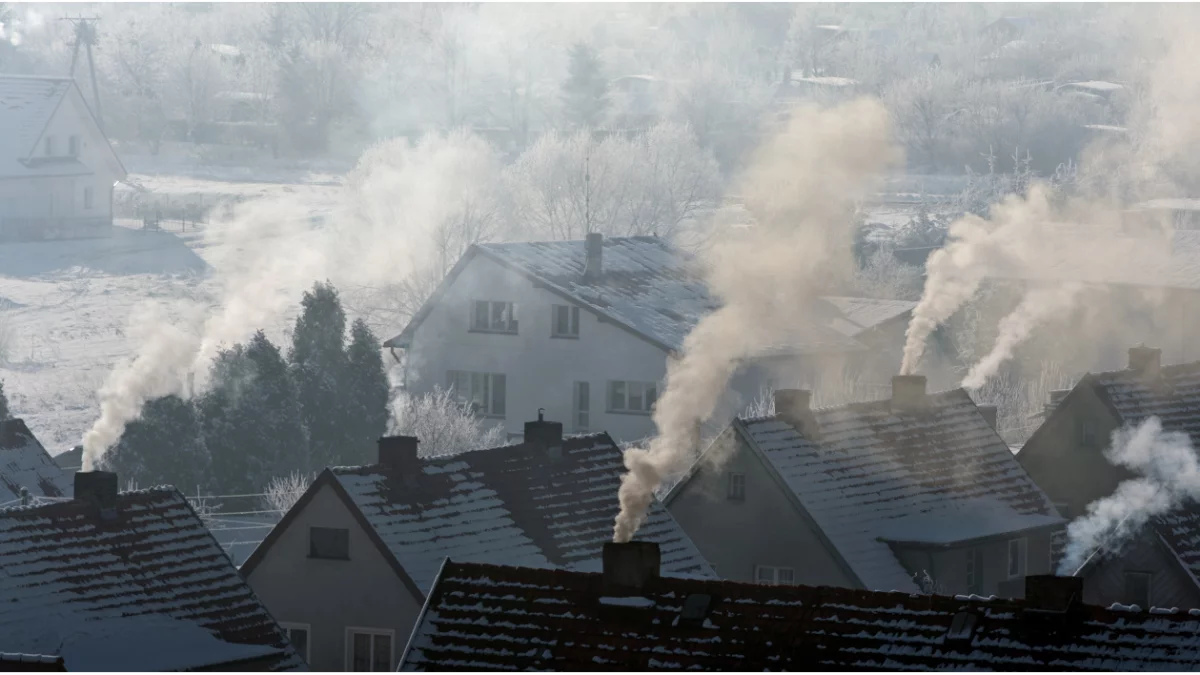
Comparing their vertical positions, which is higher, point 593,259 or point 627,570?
point 593,259

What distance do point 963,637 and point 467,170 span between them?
109532 millimetres

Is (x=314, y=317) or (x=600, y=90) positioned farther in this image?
(x=600, y=90)

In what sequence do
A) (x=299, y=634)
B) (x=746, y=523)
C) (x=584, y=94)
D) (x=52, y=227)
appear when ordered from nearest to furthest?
(x=299, y=634)
(x=746, y=523)
(x=52, y=227)
(x=584, y=94)

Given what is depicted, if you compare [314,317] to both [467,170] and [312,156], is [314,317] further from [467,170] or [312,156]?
[312,156]

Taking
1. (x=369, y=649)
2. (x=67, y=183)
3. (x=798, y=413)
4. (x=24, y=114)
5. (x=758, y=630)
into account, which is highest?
(x=24, y=114)

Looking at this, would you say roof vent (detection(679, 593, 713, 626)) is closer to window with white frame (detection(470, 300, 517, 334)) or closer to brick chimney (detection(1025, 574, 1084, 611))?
brick chimney (detection(1025, 574, 1084, 611))

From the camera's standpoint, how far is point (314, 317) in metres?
58.7

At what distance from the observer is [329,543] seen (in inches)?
1330

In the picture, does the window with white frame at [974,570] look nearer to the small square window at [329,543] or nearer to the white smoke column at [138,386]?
the small square window at [329,543]

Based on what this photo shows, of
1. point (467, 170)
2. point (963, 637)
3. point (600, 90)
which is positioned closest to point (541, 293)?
point (963, 637)

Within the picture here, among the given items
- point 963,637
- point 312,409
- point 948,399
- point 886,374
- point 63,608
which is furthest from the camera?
point 886,374

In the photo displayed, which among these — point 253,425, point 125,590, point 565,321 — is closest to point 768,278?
A: point 565,321

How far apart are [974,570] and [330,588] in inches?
454

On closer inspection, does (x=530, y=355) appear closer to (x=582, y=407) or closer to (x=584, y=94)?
(x=582, y=407)
